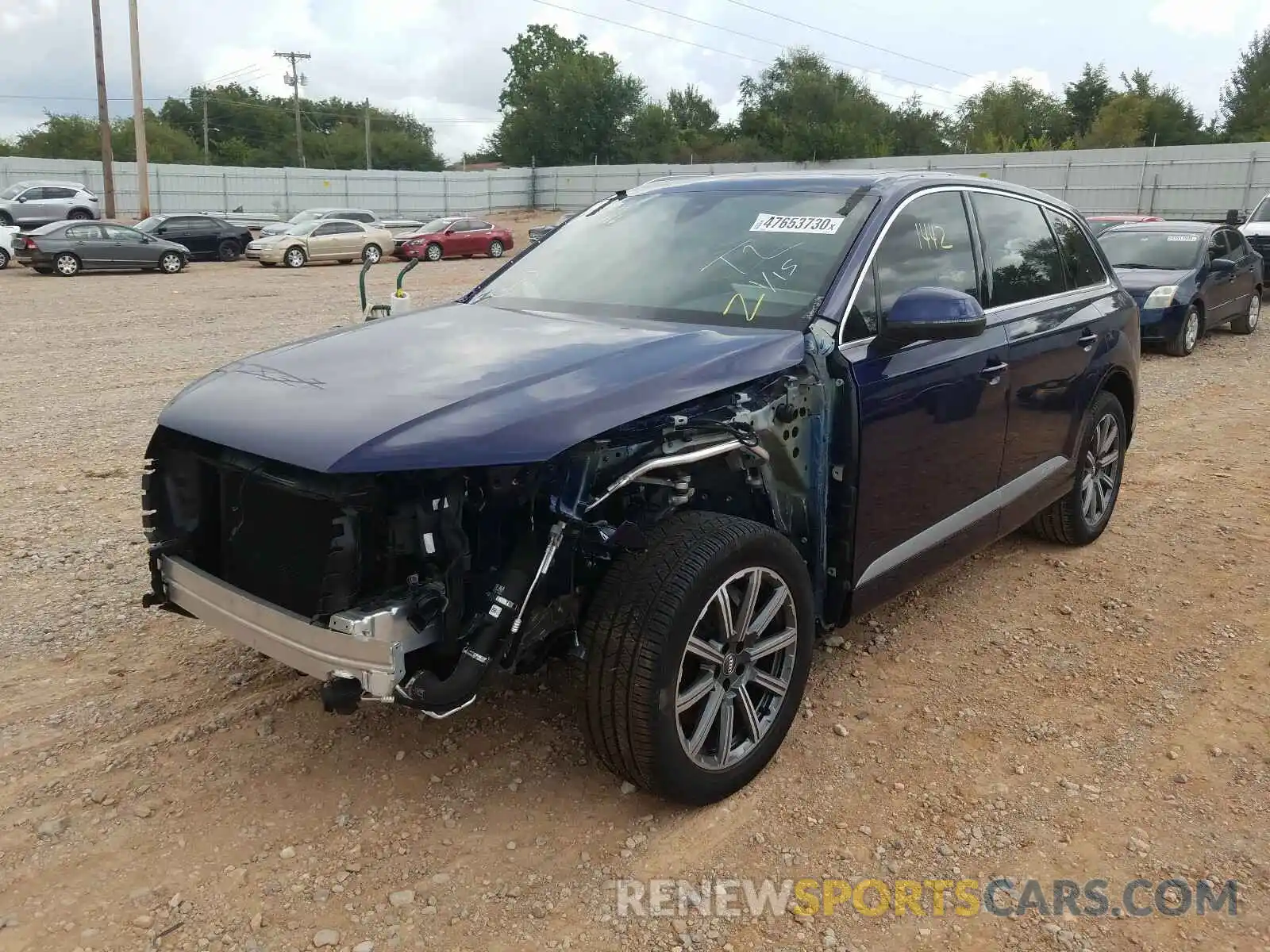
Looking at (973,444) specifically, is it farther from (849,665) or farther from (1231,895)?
(1231,895)

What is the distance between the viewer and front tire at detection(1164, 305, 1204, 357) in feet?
38.8

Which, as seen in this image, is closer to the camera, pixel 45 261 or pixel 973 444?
pixel 973 444

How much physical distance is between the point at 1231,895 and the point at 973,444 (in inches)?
71.5

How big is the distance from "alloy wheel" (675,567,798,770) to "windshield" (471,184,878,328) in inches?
37.3

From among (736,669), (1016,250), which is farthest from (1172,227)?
(736,669)

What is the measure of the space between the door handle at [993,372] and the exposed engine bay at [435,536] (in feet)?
3.84

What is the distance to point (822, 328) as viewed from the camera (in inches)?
132

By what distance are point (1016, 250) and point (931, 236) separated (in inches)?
29.8

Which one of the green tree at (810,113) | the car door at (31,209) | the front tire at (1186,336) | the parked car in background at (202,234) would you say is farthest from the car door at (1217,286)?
the green tree at (810,113)

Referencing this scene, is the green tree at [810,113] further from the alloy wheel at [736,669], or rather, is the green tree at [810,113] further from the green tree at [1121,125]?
the alloy wheel at [736,669]

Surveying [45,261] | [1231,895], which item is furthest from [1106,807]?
[45,261]

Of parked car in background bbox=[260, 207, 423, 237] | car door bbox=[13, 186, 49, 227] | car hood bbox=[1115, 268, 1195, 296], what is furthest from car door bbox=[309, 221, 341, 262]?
car hood bbox=[1115, 268, 1195, 296]

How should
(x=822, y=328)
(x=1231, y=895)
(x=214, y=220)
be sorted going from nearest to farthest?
→ (x=1231, y=895) < (x=822, y=328) < (x=214, y=220)

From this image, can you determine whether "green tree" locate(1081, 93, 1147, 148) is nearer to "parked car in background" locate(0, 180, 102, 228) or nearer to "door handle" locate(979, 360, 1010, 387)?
"parked car in background" locate(0, 180, 102, 228)
